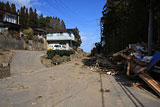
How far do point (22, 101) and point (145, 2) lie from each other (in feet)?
31.4

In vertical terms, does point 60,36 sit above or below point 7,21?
below

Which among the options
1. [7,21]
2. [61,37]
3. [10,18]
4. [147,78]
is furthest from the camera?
[61,37]

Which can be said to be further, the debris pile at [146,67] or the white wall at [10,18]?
the white wall at [10,18]

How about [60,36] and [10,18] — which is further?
[60,36]

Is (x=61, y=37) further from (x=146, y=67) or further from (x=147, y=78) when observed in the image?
(x=147, y=78)

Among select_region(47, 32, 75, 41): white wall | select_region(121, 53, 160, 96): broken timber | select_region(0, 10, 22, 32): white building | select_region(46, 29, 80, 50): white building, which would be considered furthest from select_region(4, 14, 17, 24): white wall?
select_region(121, 53, 160, 96): broken timber

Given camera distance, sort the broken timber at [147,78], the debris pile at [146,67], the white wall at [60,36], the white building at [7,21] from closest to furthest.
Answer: the broken timber at [147,78] < the debris pile at [146,67] < the white building at [7,21] < the white wall at [60,36]

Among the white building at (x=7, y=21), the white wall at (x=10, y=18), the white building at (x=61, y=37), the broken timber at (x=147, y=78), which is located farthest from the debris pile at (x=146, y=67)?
the white wall at (x=10, y=18)

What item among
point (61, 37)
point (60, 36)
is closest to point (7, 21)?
point (60, 36)

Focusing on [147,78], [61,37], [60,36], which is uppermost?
[60,36]

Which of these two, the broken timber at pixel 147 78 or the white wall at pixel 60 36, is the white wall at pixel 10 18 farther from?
the broken timber at pixel 147 78

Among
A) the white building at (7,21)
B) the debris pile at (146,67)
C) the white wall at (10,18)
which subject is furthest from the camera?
the white wall at (10,18)

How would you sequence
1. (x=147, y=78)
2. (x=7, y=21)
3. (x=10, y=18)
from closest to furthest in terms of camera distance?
(x=147, y=78) → (x=7, y=21) → (x=10, y=18)

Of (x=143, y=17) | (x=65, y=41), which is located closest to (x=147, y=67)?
(x=143, y=17)
